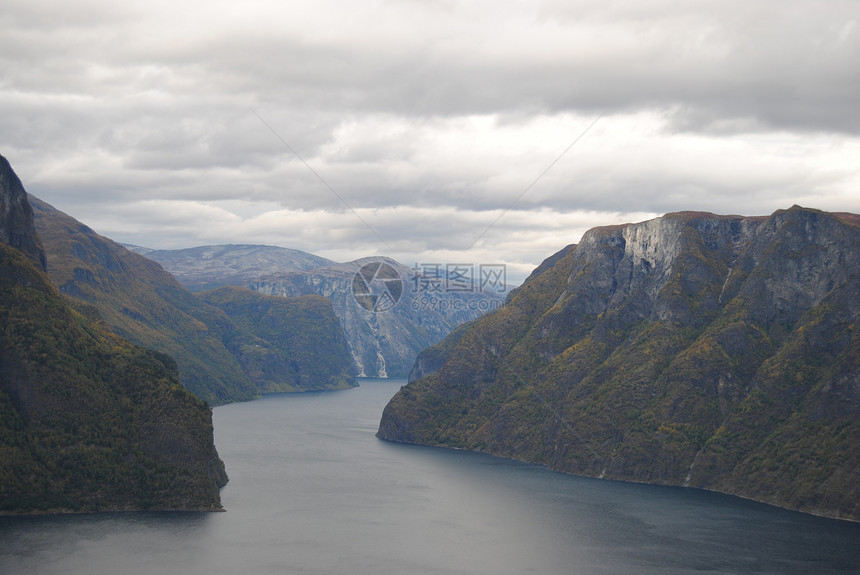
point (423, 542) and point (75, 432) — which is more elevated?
point (75, 432)

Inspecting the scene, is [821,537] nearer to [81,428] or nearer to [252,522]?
[252,522]

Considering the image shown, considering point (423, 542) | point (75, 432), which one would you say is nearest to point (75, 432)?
A: point (75, 432)

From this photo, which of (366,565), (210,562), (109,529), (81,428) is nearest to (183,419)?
(81,428)

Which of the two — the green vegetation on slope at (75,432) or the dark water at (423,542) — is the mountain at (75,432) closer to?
the green vegetation on slope at (75,432)

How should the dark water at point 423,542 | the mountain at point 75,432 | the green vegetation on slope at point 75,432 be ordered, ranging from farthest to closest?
the green vegetation on slope at point 75,432, the mountain at point 75,432, the dark water at point 423,542

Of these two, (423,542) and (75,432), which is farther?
(75,432)

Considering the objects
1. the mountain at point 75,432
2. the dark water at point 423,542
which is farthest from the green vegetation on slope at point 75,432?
the dark water at point 423,542

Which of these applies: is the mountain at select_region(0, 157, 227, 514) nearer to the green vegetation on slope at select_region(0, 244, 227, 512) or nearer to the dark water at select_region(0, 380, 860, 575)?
the green vegetation on slope at select_region(0, 244, 227, 512)

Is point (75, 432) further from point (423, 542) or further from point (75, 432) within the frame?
point (423, 542)
